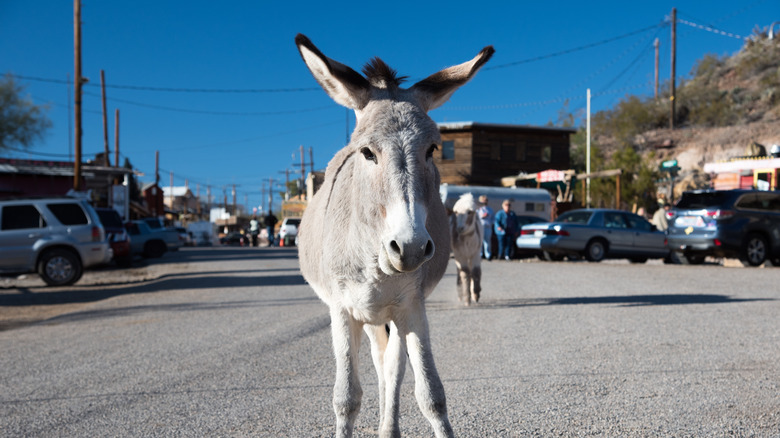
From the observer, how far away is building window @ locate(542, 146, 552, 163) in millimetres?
47656

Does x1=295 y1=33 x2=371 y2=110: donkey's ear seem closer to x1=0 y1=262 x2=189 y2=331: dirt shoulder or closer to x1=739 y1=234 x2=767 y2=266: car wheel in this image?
x1=0 y1=262 x2=189 y2=331: dirt shoulder

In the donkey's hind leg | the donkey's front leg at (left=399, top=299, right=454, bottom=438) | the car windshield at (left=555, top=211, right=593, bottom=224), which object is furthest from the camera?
the car windshield at (left=555, top=211, right=593, bottom=224)

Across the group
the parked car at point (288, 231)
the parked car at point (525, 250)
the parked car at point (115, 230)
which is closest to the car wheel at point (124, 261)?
the parked car at point (115, 230)

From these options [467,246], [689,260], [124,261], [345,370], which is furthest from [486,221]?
[345,370]

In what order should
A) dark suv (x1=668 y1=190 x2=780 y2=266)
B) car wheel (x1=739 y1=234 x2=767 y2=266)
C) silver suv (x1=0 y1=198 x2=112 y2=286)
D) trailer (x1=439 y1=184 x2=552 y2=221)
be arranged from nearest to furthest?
silver suv (x1=0 y1=198 x2=112 y2=286)
dark suv (x1=668 y1=190 x2=780 y2=266)
car wheel (x1=739 y1=234 x2=767 y2=266)
trailer (x1=439 y1=184 x2=552 y2=221)

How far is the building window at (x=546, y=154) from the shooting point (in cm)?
4766

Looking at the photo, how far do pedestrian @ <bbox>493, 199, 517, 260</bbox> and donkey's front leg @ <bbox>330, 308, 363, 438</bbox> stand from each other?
1642 centimetres

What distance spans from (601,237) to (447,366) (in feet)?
53.1

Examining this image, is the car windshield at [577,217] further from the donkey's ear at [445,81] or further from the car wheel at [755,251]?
the donkey's ear at [445,81]

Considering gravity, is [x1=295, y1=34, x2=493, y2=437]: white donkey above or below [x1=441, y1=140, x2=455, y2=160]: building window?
below

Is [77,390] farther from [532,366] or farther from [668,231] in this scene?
[668,231]

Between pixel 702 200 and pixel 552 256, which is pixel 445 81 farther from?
pixel 552 256

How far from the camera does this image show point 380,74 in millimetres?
3496

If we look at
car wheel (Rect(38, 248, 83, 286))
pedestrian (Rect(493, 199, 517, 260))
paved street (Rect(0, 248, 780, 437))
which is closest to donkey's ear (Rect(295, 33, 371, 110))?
paved street (Rect(0, 248, 780, 437))
